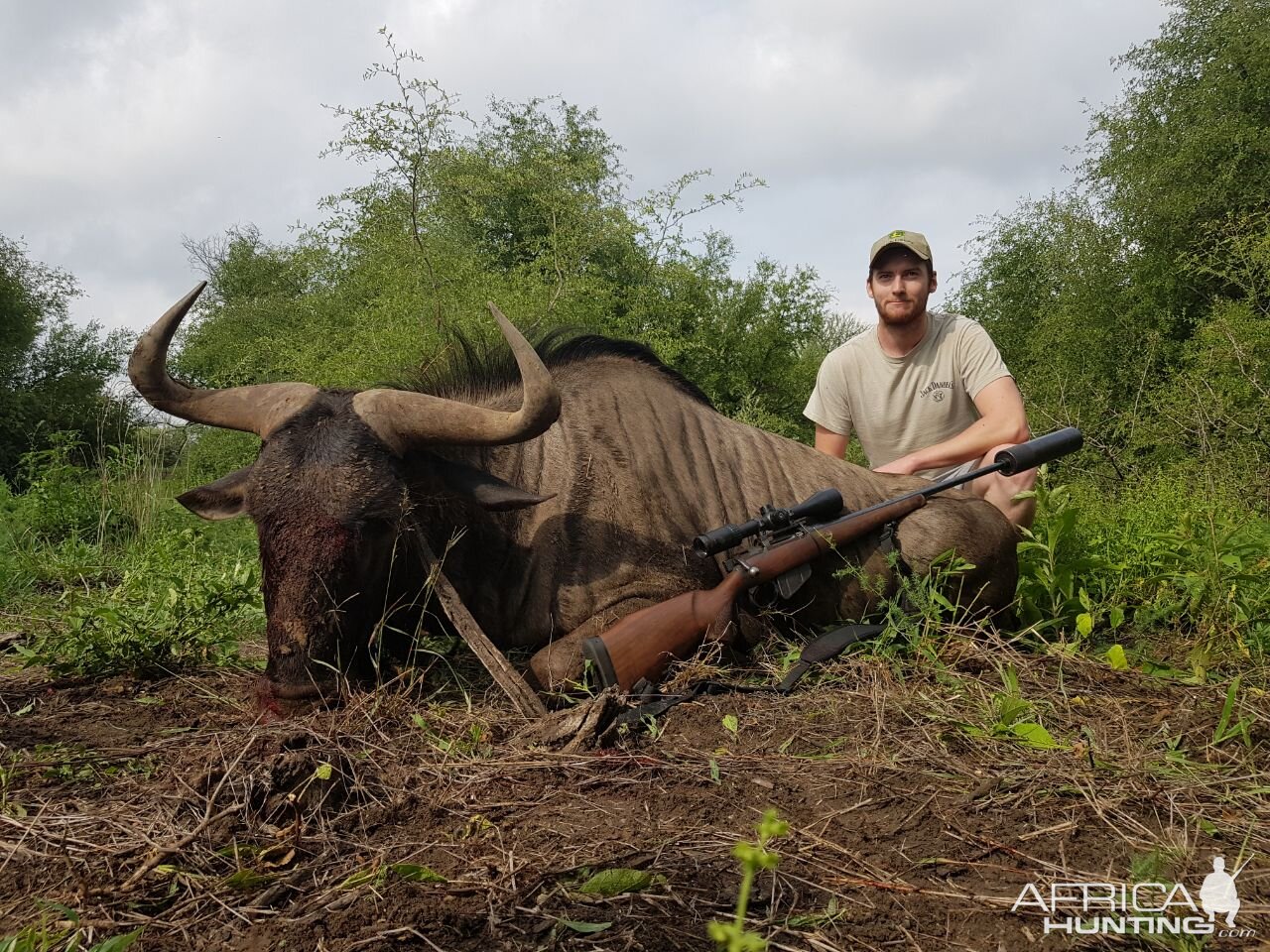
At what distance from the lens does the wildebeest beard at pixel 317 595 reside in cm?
343

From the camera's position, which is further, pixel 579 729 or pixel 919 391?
pixel 919 391

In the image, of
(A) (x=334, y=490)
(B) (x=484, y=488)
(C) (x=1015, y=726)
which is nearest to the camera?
(C) (x=1015, y=726)

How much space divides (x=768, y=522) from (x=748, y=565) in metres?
0.31

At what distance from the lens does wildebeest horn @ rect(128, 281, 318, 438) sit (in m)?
3.95

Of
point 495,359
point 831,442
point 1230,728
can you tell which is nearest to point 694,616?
Answer: point 495,359

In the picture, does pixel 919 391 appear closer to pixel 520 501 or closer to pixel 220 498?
pixel 520 501

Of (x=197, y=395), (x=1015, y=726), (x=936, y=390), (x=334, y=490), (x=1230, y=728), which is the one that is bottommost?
(x=1230, y=728)

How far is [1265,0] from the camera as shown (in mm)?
18219

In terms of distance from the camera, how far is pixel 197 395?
434cm

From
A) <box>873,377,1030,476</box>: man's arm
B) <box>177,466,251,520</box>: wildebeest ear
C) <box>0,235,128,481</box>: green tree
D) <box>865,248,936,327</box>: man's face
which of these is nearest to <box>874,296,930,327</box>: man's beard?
<box>865,248,936,327</box>: man's face

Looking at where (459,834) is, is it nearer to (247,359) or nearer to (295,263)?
(247,359)

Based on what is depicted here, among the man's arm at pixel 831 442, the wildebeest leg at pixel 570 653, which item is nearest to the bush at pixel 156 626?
the wildebeest leg at pixel 570 653

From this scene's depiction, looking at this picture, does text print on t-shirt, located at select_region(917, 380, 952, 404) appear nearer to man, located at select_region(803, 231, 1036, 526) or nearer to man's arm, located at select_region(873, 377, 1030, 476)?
man, located at select_region(803, 231, 1036, 526)

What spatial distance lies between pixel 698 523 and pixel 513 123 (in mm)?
17263
